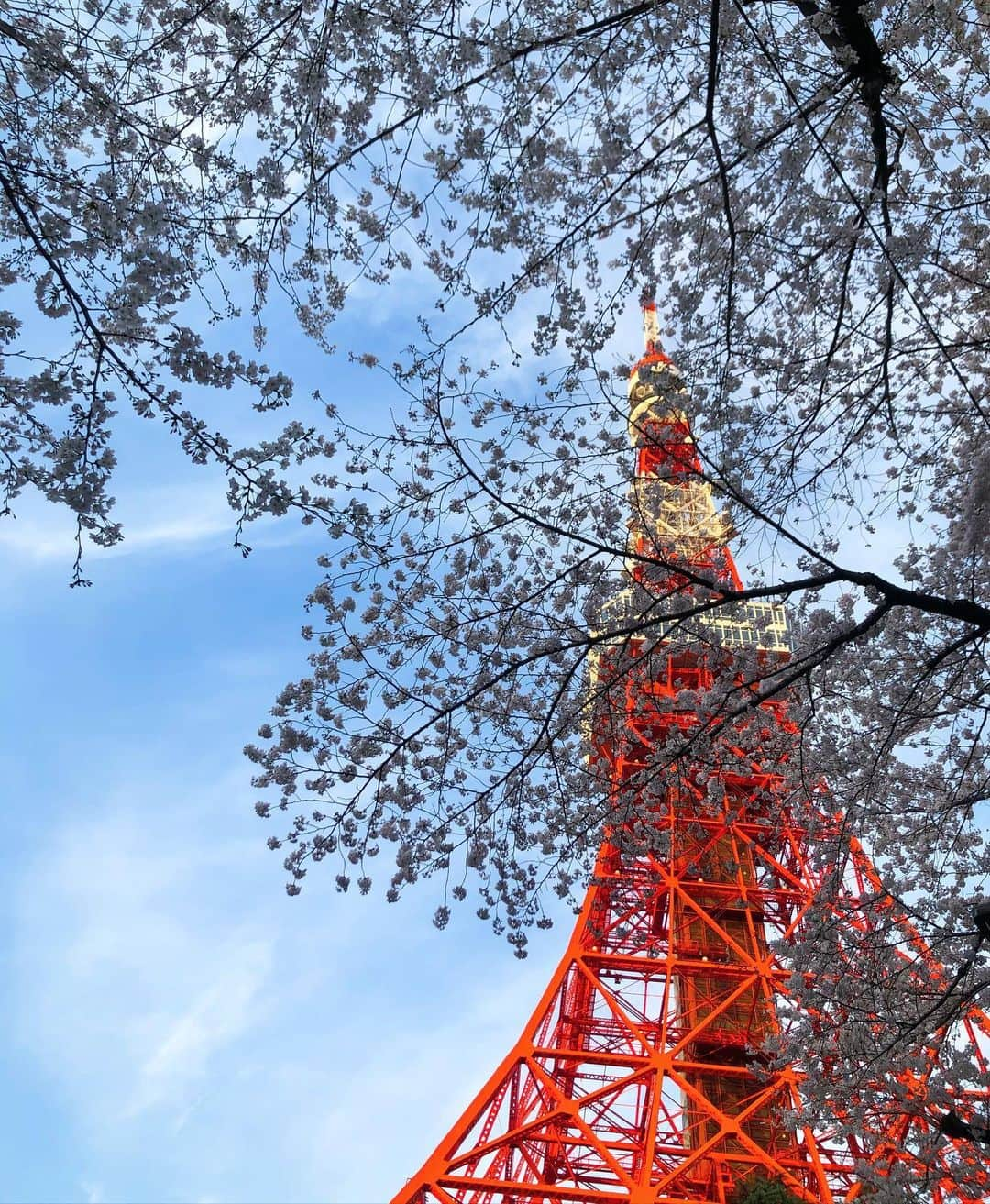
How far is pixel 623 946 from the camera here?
1445 centimetres

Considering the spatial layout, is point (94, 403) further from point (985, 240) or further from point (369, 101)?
point (985, 240)

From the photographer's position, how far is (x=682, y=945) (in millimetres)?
14102

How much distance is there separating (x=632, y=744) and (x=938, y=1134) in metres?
2.36

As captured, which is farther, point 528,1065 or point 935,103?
point 528,1065

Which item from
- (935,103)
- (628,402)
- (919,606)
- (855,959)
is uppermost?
(935,103)

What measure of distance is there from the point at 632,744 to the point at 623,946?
10.0m

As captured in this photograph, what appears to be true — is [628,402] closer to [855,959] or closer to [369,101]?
[369,101]

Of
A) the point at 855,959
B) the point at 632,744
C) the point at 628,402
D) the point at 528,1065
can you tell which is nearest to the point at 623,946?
the point at 528,1065

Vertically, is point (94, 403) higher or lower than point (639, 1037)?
higher

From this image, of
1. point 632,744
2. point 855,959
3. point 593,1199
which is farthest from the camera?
point 593,1199

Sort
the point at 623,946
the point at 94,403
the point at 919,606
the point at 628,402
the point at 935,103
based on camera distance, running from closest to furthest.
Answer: the point at 94,403 < the point at 919,606 < the point at 935,103 < the point at 628,402 < the point at 623,946

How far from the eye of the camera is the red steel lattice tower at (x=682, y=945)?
15.4 feet

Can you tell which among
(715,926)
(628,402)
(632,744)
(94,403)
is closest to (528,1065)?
(715,926)

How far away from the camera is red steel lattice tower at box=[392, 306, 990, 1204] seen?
4.71m
